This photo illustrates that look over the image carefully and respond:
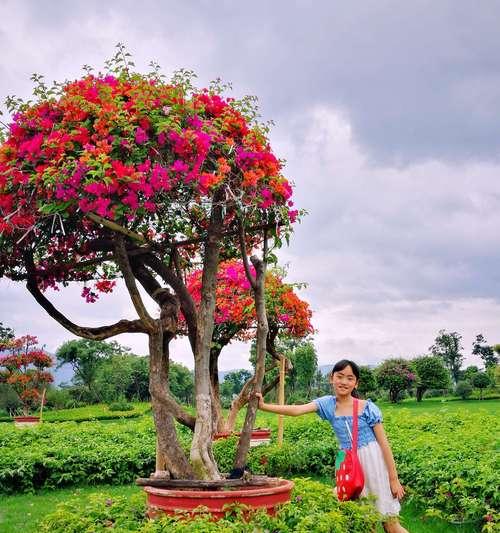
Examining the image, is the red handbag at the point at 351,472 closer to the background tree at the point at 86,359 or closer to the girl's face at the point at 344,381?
the girl's face at the point at 344,381

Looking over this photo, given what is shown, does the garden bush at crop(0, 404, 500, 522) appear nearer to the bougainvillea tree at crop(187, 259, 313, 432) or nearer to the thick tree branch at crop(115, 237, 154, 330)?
the bougainvillea tree at crop(187, 259, 313, 432)

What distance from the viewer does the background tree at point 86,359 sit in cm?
4006

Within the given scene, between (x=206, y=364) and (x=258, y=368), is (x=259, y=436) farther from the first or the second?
(x=206, y=364)

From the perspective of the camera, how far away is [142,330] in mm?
5766

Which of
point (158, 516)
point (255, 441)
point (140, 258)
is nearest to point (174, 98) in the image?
point (140, 258)

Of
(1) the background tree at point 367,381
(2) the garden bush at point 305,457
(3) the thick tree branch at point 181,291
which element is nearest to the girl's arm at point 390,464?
(3) the thick tree branch at point 181,291

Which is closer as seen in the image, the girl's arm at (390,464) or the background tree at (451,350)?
the girl's arm at (390,464)

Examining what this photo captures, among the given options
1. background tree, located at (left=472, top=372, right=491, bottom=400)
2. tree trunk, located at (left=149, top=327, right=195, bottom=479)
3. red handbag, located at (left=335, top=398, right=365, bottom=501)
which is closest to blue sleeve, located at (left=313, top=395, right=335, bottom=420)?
red handbag, located at (left=335, top=398, right=365, bottom=501)

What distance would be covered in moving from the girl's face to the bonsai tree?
2301 centimetres

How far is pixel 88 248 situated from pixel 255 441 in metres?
7.45

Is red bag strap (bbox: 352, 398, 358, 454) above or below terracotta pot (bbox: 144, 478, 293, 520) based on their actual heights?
above

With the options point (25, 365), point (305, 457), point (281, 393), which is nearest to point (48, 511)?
point (305, 457)

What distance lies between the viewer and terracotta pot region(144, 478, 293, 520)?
4.66 meters

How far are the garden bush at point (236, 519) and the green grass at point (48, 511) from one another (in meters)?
0.61
